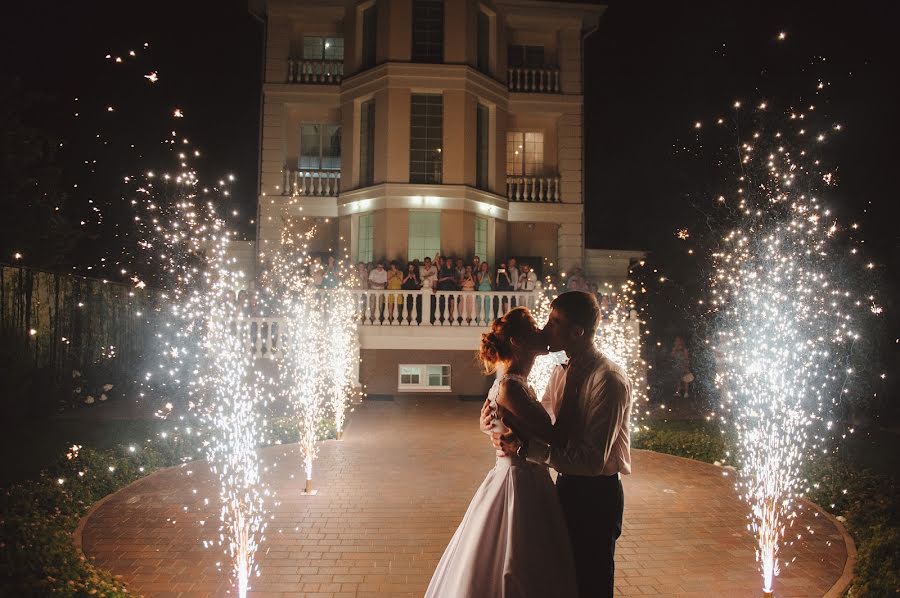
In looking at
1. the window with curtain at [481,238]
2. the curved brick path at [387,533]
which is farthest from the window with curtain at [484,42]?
the curved brick path at [387,533]

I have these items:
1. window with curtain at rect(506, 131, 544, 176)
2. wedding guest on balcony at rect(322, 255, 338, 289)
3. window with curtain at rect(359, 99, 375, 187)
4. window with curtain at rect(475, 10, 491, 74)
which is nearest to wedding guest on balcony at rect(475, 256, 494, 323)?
wedding guest on balcony at rect(322, 255, 338, 289)

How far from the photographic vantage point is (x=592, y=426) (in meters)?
3.52

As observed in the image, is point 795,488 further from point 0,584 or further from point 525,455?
point 0,584

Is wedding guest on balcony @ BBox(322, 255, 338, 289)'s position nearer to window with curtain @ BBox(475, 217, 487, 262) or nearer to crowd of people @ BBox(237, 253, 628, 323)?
crowd of people @ BBox(237, 253, 628, 323)

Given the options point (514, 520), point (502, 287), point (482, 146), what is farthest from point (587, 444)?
point (482, 146)

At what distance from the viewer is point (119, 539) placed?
265 inches

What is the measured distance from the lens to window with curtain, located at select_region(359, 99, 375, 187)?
2094 centimetres

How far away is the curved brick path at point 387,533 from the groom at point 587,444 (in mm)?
2411

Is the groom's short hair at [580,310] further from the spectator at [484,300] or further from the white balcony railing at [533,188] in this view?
the white balcony railing at [533,188]

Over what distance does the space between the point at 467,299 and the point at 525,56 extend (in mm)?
10661

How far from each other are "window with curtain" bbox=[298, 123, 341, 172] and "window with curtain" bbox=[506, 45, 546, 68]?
21.9ft

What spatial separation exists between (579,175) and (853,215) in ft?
29.3

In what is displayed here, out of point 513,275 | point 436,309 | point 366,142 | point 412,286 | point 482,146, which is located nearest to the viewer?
point 436,309

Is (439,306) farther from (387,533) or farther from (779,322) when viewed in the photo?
(387,533)
